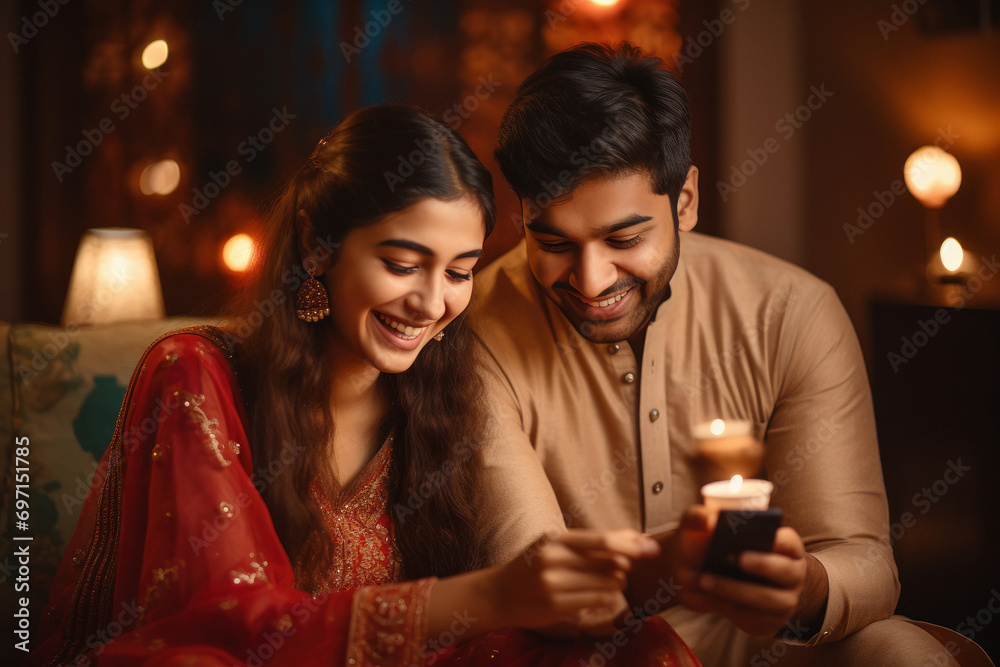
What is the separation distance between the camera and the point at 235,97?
10.3ft

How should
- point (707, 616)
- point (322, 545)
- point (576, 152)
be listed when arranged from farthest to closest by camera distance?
point (707, 616), point (576, 152), point (322, 545)

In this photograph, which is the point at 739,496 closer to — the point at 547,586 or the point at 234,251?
the point at 547,586

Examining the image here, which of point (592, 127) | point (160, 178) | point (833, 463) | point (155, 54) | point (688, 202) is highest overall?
point (155, 54)

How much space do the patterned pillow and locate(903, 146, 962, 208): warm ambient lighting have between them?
2406 mm

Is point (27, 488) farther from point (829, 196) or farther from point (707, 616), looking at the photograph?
point (829, 196)

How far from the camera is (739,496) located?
1.12m

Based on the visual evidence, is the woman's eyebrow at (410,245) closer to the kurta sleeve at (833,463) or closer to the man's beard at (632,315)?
the man's beard at (632,315)

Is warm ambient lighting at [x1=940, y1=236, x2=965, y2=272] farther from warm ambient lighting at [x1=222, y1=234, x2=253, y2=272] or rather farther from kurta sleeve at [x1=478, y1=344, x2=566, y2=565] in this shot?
warm ambient lighting at [x1=222, y1=234, x2=253, y2=272]

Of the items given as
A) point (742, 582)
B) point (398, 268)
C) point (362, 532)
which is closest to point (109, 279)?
point (362, 532)

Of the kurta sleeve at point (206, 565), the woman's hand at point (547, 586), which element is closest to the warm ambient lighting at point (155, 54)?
the kurta sleeve at point (206, 565)

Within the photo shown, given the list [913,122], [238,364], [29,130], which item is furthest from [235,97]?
[913,122]

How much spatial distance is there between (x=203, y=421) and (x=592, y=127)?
3.18 ft

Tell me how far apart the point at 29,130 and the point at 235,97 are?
850 mm

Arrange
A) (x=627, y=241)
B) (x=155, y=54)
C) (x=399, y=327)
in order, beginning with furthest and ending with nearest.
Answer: (x=155, y=54)
(x=627, y=241)
(x=399, y=327)
